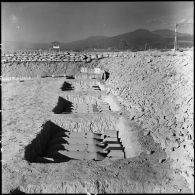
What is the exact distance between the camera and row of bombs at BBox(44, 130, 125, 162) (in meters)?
8.08

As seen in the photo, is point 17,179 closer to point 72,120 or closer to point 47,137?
point 47,137

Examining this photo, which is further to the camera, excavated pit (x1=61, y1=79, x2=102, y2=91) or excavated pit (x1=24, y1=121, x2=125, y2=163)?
excavated pit (x1=61, y1=79, x2=102, y2=91)

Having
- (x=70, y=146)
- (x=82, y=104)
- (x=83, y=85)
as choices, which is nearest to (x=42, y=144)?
(x=70, y=146)

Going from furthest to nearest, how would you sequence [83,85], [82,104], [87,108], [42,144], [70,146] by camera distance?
[83,85]
[82,104]
[87,108]
[70,146]
[42,144]

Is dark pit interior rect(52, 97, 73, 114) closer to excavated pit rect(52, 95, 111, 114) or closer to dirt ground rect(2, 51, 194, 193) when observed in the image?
excavated pit rect(52, 95, 111, 114)

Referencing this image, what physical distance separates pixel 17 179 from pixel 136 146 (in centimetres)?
367

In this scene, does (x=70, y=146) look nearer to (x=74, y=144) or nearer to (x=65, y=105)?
(x=74, y=144)

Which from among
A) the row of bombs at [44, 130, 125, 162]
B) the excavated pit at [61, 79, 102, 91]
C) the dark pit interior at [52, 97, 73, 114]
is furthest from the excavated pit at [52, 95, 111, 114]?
the excavated pit at [61, 79, 102, 91]

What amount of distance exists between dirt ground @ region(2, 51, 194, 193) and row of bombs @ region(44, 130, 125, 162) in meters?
0.49

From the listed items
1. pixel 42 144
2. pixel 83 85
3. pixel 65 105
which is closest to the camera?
pixel 42 144

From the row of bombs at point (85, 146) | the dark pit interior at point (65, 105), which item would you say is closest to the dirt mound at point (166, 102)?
the row of bombs at point (85, 146)

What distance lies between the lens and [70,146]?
8.70 metres

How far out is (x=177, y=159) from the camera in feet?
20.6

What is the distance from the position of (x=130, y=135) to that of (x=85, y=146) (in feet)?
5.18
